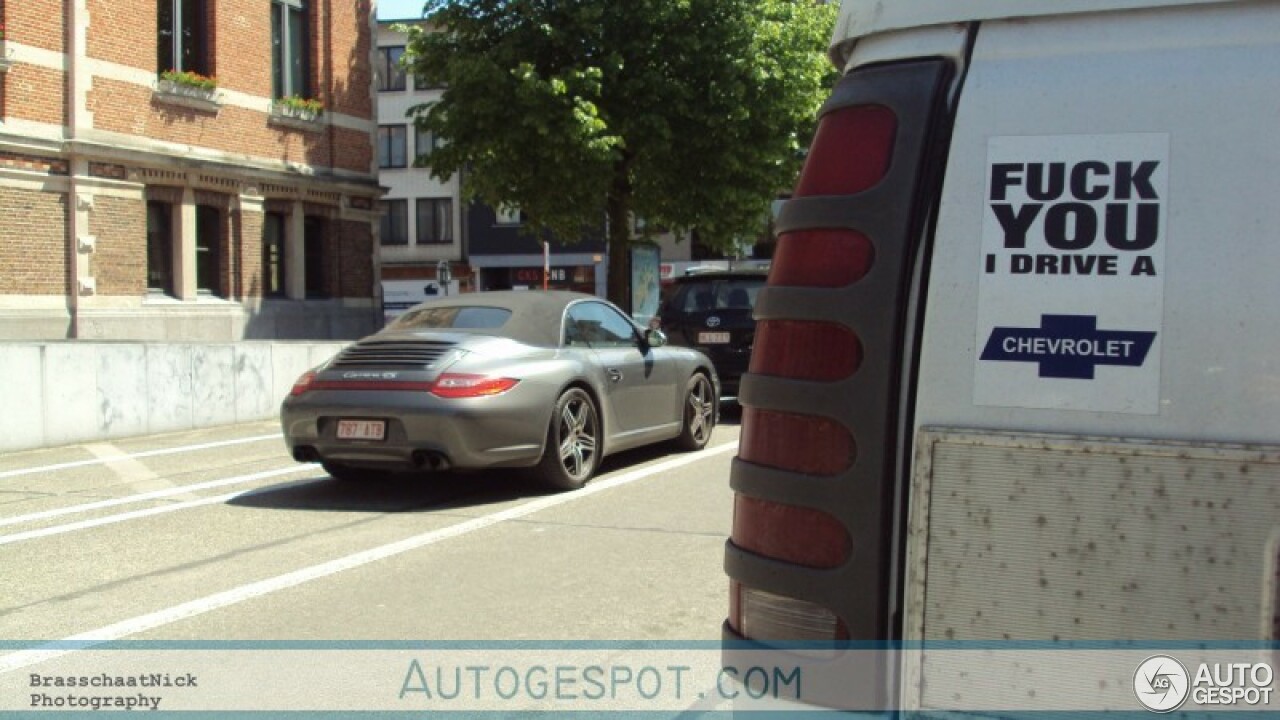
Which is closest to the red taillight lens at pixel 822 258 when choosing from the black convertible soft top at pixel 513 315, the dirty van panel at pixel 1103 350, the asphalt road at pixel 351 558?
the dirty van panel at pixel 1103 350

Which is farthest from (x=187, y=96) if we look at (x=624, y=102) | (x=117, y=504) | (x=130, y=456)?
(x=117, y=504)

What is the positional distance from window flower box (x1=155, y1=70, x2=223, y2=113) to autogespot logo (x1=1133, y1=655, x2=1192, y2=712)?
70.5 feet

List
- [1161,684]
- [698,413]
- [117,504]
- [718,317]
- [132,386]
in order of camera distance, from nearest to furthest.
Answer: [1161,684] → [117,504] → [698,413] → [132,386] → [718,317]

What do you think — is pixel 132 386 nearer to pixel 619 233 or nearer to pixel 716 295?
pixel 716 295

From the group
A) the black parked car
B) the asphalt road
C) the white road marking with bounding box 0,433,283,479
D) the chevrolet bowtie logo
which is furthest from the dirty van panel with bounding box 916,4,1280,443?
the black parked car

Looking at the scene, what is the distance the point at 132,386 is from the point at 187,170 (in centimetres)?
995

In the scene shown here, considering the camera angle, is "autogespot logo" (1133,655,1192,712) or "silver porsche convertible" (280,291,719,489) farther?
"silver porsche convertible" (280,291,719,489)

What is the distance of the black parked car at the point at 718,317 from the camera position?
529 inches

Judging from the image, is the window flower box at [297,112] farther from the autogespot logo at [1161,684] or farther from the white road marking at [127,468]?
the autogespot logo at [1161,684]

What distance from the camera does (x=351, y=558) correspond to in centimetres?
608

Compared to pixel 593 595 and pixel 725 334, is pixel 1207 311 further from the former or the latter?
pixel 725 334

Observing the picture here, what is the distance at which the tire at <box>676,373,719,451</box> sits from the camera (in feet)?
33.1

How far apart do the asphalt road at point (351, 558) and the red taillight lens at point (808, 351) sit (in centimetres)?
282

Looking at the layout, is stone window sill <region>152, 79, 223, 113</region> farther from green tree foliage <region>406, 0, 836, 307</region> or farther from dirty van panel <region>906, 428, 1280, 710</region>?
dirty van panel <region>906, 428, 1280, 710</region>
